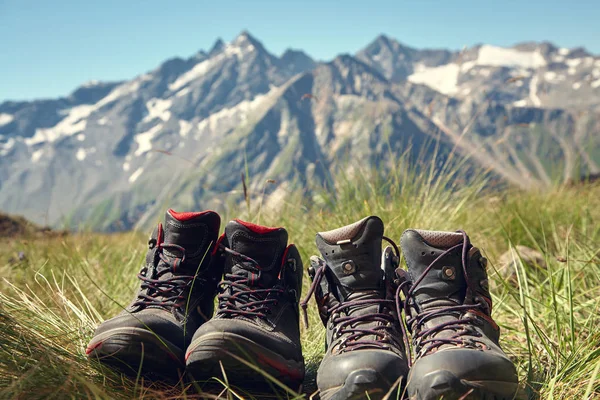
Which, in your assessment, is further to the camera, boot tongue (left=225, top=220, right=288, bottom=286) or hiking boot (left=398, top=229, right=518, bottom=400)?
boot tongue (left=225, top=220, right=288, bottom=286)

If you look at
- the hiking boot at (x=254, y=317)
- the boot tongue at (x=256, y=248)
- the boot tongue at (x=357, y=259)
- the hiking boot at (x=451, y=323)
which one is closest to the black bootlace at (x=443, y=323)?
the hiking boot at (x=451, y=323)

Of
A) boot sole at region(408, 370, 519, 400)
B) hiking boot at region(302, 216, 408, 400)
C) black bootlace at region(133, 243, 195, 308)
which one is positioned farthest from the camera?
black bootlace at region(133, 243, 195, 308)

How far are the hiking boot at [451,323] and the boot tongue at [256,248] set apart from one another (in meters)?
0.67

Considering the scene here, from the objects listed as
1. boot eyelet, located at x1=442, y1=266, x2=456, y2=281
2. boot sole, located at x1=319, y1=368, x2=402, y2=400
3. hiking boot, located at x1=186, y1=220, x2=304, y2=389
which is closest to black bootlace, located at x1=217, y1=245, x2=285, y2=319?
hiking boot, located at x1=186, y1=220, x2=304, y2=389

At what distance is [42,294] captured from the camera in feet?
13.6

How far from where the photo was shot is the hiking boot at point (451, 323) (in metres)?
1.77

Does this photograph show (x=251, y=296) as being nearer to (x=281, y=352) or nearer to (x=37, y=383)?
(x=281, y=352)

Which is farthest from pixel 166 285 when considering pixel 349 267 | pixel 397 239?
pixel 397 239

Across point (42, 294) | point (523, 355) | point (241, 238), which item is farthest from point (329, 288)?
point (42, 294)

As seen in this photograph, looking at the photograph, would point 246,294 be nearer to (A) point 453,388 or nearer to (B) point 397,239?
(A) point 453,388

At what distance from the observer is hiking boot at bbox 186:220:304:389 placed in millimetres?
2020

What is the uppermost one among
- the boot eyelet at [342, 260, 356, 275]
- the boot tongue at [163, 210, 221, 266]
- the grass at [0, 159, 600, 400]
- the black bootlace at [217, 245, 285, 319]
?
the boot tongue at [163, 210, 221, 266]

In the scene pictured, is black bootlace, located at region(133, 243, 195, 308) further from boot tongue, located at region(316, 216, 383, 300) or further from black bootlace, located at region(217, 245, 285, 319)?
boot tongue, located at region(316, 216, 383, 300)

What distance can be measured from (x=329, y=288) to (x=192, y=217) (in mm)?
864
